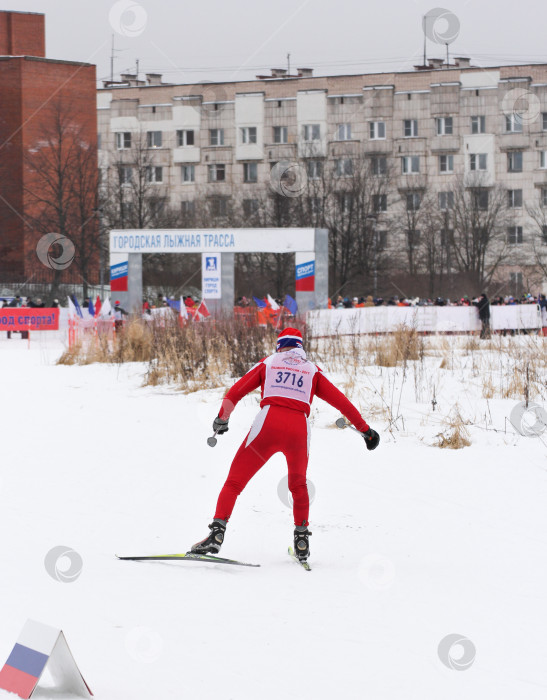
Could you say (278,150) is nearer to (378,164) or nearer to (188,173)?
(188,173)

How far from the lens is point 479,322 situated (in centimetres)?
3103

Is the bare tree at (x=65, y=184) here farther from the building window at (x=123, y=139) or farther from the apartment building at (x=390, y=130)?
the building window at (x=123, y=139)

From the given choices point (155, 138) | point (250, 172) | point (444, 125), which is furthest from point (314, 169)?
point (155, 138)

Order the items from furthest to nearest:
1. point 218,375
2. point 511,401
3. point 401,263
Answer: point 401,263 → point 218,375 → point 511,401

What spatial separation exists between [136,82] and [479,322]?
165 feet

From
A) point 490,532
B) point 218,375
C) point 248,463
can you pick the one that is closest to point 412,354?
point 218,375

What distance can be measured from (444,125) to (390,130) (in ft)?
11.8

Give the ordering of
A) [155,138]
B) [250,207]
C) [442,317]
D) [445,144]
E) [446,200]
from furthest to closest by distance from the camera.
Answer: [155,138]
[445,144]
[446,200]
[250,207]
[442,317]

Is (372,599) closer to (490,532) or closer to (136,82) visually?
(490,532)

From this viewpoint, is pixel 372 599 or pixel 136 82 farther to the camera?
pixel 136 82

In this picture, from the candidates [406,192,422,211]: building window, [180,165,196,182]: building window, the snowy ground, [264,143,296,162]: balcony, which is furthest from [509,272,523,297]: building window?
the snowy ground

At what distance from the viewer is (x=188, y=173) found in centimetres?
7188

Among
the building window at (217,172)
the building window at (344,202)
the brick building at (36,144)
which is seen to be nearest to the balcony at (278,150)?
the building window at (217,172)

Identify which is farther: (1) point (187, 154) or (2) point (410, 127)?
(1) point (187, 154)
